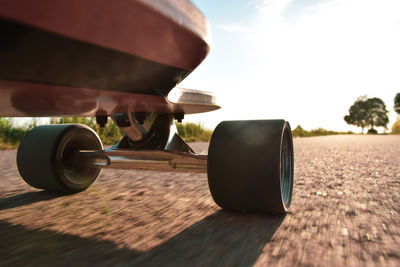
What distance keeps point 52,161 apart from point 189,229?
3.64ft

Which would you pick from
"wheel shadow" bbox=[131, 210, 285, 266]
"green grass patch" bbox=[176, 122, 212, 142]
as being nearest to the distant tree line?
"green grass patch" bbox=[176, 122, 212, 142]

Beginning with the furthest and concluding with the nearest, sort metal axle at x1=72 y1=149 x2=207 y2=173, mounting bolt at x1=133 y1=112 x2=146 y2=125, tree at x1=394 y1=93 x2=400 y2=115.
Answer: tree at x1=394 y1=93 x2=400 y2=115
mounting bolt at x1=133 y1=112 x2=146 y2=125
metal axle at x1=72 y1=149 x2=207 y2=173

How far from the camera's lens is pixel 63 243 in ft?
4.06

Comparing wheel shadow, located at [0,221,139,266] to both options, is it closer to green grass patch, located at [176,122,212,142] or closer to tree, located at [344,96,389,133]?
green grass patch, located at [176,122,212,142]

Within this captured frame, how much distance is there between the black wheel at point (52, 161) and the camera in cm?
205

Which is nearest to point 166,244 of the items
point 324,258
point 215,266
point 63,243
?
point 215,266

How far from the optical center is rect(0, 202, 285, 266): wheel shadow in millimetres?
1067

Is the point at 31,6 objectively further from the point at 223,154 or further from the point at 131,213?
the point at 131,213

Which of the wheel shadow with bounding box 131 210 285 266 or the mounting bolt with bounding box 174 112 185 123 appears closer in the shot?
the wheel shadow with bounding box 131 210 285 266

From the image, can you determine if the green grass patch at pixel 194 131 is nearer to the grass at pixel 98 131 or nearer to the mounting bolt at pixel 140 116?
the grass at pixel 98 131

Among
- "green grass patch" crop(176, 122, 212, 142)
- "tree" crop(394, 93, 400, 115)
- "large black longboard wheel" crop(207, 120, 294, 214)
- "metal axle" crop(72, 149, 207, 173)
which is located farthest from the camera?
"tree" crop(394, 93, 400, 115)

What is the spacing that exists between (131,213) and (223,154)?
1.77ft

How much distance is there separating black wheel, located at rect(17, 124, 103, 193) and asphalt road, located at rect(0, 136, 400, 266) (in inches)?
3.3

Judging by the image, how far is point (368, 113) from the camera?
56312 mm
